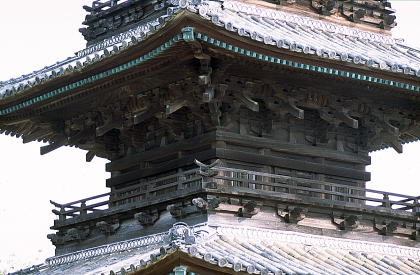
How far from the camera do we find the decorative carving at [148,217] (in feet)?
74.4

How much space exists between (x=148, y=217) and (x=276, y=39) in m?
4.62

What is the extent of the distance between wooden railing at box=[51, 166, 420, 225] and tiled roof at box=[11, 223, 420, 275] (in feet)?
2.46

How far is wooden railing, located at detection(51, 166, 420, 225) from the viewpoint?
70.8 feet

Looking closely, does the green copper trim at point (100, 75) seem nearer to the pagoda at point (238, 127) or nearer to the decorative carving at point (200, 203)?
the pagoda at point (238, 127)

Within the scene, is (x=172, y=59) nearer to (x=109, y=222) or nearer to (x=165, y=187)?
(x=165, y=187)

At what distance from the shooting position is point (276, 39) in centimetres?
2098

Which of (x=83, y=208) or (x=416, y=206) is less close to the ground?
(x=416, y=206)

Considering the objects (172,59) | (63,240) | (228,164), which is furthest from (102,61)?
(63,240)

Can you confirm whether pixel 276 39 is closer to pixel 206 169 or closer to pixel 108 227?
pixel 206 169

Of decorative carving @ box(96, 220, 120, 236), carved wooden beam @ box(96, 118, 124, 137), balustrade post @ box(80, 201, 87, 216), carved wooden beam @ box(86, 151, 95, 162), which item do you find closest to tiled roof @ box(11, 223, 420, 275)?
decorative carving @ box(96, 220, 120, 236)

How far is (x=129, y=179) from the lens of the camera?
25125 millimetres

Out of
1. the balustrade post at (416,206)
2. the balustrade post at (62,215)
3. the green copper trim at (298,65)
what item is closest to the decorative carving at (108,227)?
the balustrade post at (62,215)

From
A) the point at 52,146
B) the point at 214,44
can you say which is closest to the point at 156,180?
the point at 214,44

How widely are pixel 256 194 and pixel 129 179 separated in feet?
14.3
